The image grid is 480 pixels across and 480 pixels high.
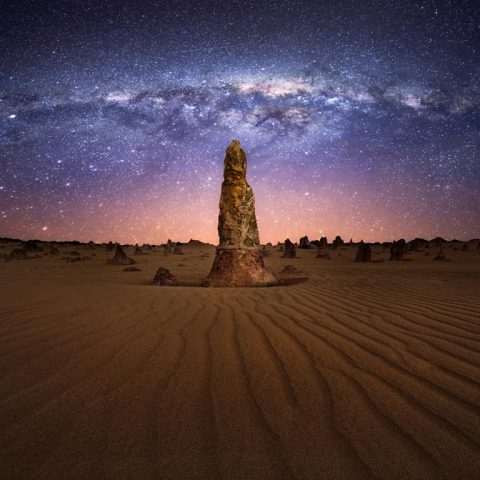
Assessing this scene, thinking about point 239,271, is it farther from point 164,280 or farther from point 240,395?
point 240,395

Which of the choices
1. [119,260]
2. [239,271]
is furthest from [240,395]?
[119,260]

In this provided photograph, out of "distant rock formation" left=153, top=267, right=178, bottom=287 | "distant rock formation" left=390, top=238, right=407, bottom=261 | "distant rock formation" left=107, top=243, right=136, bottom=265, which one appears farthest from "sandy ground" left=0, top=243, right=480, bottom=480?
"distant rock formation" left=390, top=238, right=407, bottom=261

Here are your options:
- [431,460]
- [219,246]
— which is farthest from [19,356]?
[219,246]

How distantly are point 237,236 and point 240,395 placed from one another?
5.66m

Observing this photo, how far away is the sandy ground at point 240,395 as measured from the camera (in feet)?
4.63

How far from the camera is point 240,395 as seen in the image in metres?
1.99

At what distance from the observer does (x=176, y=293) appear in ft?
18.2

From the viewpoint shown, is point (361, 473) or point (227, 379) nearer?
point (361, 473)

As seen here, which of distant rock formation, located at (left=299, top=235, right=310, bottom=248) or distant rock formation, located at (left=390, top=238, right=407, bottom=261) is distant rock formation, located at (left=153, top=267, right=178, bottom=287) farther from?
distant rock formation, located at (left=299, top=235, right=310, bottom=248)

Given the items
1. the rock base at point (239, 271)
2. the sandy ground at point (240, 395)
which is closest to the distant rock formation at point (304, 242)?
the rock base at point (239, 271)

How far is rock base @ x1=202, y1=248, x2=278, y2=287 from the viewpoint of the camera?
7.11 meters

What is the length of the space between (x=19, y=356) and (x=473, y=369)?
328cm

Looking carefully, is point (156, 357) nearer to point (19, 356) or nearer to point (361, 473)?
point (19, 356)

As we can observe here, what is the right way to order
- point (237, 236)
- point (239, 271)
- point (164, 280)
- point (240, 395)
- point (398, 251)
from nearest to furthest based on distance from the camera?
point (240, 395), point (239, 271), point (164, 280), point (237, 236), point (398, 251)
